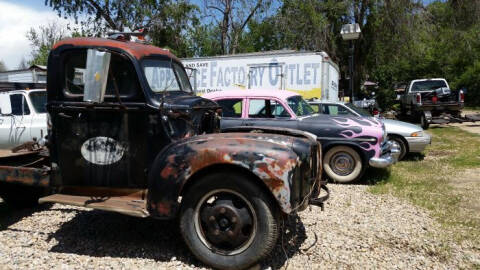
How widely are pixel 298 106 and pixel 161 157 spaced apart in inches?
174

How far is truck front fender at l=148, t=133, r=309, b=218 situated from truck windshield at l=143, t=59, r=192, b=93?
0.83m

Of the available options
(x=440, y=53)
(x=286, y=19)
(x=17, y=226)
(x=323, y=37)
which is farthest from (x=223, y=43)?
(x=17, y=226)

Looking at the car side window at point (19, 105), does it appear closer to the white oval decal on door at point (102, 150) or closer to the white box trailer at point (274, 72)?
the white oval decal on door at point (102, 150)

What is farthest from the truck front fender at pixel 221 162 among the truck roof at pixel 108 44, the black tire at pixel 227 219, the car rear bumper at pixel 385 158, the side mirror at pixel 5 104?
the side mirror at pixel 5 104

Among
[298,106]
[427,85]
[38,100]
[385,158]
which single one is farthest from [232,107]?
[427,85]

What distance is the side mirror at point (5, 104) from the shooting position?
7789 mm

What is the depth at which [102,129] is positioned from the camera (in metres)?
3.92

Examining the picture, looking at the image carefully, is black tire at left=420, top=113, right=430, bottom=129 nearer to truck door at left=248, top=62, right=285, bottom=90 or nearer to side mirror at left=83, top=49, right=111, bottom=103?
truck door at left=248, top=62, right=285, bottom=90

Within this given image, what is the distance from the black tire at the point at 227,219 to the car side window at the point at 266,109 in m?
3.98

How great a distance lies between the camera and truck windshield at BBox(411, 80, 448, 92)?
17188 millimetres

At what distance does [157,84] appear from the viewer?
4.15 m

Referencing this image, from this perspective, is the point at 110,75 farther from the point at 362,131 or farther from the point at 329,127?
the point at 362,131

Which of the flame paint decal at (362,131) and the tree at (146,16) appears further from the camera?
the tree at (146,16)

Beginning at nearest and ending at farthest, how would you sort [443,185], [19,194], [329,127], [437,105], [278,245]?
[278,245] → [19,194] → [443,185] → [329,127] → [437,105]
